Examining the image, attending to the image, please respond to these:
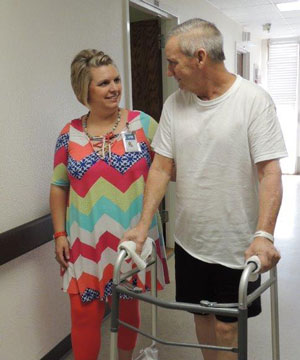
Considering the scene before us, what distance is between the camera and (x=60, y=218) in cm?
187

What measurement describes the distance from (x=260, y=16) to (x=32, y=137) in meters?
4.69

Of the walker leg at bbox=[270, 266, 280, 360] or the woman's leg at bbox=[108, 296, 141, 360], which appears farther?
the woman's leg at bbox=[108, 296, 141, 360]

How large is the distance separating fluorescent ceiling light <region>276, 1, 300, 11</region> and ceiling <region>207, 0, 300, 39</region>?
6cm

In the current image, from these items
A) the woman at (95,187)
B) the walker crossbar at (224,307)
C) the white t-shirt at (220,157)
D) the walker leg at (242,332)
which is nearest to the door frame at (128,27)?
the woman at (95,187)

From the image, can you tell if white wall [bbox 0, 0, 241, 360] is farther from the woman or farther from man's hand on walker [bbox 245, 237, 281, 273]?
man's hand on walker [bbox 245, 237, 281, 273]

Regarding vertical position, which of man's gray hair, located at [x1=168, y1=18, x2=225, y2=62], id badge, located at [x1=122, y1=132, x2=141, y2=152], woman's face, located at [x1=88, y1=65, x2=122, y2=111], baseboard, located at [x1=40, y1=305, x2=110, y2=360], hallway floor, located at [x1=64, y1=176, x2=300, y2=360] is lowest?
hallway floor, located at [x1=64, y1=176, x2=300, y2=360]

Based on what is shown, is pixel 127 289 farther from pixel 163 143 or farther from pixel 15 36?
pixel 15 36

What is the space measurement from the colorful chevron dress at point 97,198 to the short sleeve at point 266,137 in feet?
1.69

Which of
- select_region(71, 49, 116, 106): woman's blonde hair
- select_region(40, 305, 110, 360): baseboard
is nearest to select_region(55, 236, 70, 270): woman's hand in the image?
select_region(71, 49, 116, 106): woman's blonde hair

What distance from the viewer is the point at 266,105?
4.70 ft

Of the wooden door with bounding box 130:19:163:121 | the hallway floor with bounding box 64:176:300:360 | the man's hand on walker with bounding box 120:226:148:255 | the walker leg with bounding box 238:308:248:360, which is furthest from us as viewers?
the wooden door with bounding box 130:19:163:121

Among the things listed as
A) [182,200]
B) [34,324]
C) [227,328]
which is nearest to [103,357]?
[34,324]

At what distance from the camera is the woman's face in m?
1.75

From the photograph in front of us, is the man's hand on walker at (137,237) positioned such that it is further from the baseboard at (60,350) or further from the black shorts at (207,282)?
the baseboard at (60,350)
